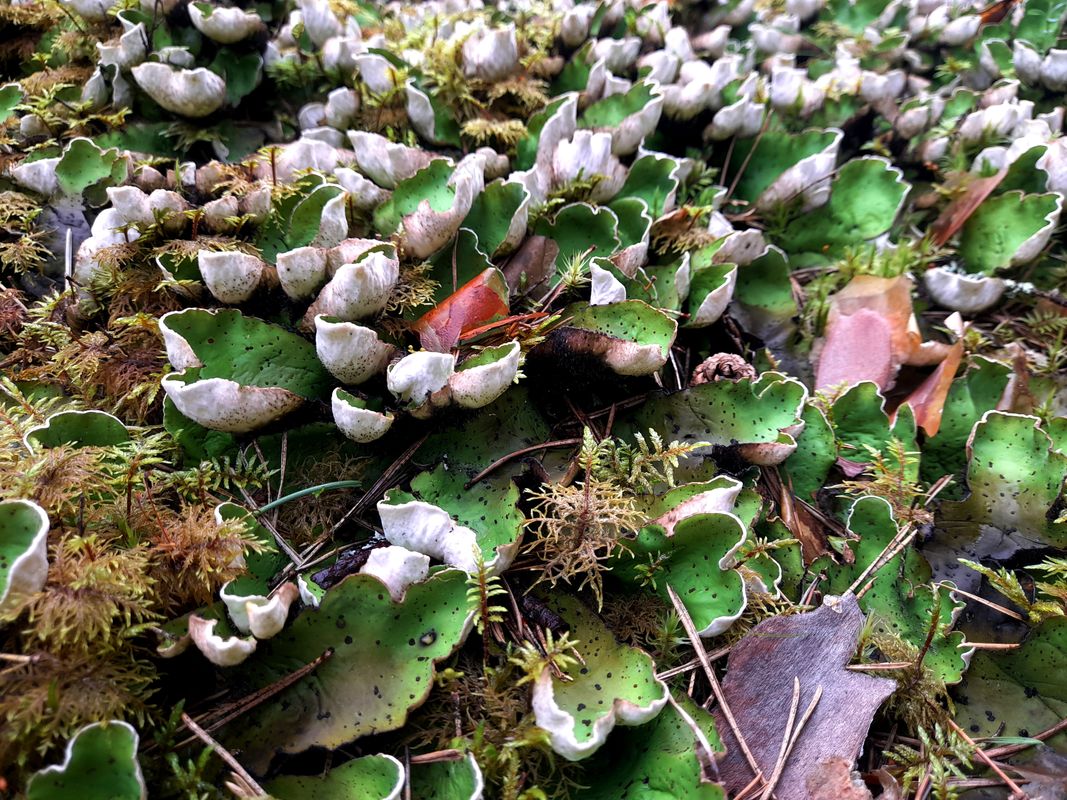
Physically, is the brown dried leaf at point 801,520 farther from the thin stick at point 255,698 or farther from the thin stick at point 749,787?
the thin stick at point 255,698

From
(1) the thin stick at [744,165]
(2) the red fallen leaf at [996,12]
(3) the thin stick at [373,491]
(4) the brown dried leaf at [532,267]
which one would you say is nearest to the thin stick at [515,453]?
(3) the thin stick at [373,491]

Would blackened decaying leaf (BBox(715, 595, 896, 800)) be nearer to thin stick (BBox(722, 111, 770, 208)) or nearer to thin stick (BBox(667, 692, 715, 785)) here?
thin stick (BBox(667, 692, 715, 785))

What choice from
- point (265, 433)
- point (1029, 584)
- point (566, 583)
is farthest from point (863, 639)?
point (265, 433)

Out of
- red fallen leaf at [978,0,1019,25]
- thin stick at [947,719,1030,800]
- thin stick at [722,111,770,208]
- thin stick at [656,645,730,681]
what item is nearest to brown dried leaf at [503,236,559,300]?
thin stick at [722,111,770,208]

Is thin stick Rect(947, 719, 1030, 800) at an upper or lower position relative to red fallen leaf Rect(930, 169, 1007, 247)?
lower

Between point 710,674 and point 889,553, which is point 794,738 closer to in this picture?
point 710,674

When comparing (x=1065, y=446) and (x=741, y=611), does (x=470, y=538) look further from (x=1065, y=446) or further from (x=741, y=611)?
(x=1065, y=446)
